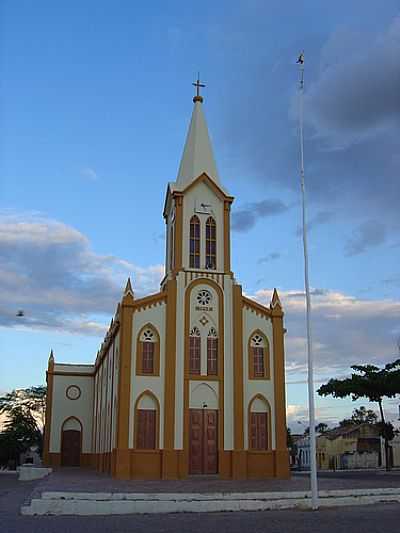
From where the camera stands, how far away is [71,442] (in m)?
47.1

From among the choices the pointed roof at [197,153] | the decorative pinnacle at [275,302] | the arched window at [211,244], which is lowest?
the decorative pinnacle at [275,302]

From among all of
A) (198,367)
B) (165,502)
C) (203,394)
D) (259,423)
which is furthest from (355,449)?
(165,502)

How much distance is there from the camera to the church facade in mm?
29922

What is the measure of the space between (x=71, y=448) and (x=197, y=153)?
24145 millimetres

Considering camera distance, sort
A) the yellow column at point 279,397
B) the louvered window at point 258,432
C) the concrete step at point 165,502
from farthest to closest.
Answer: the louvered window at point 258,432 < the yellow column at point 279,397 < the concrete step at point 165,502

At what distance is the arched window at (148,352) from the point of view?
30.5 meters

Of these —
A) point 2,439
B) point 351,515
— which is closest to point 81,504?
point 351,515

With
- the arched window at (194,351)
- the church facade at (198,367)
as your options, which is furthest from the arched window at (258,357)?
the arched window at (194,351)

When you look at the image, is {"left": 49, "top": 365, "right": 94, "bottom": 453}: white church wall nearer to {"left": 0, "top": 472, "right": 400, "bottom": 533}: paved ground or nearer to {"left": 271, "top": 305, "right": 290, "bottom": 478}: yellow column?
{"left": 271, "top": 305, "right": 290, "bottom": 478}: yellow column

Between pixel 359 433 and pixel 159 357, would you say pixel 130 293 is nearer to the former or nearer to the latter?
pixel 159 357

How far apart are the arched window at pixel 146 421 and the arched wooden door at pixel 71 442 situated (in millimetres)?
18733

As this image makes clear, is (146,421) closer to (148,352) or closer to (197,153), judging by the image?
(148,352)

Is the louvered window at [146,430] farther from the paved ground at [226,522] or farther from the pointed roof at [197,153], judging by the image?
the pointed roof at [197,153]

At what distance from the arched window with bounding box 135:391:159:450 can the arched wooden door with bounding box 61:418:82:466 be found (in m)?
18.7
